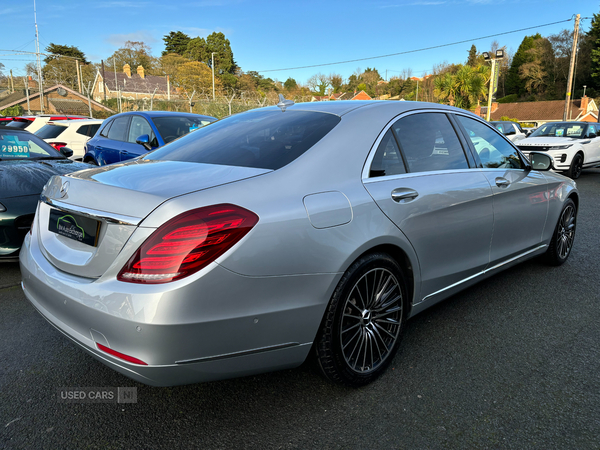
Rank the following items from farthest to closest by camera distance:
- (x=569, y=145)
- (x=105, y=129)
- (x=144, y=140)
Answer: (x=569, y=145) → (x=105, y=129) → (x=144, y=140)

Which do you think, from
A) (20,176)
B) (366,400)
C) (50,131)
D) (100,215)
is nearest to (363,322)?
(366,400)

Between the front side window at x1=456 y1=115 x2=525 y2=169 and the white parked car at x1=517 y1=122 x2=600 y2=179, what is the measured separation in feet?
28.6

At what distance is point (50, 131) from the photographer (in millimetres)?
10812

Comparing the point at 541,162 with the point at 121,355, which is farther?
the point at 541,162

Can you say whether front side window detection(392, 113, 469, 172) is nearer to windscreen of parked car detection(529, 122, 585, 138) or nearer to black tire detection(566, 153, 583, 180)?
black tire detection(566, 153, 583, 180)

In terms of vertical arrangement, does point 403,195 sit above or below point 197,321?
above

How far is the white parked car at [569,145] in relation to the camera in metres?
11.8

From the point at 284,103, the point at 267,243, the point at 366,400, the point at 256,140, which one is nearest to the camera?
the point at 267,243

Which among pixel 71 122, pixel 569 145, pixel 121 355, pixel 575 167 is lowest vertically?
pixel 575 167

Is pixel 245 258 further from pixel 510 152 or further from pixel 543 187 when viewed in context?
pixel 543 187

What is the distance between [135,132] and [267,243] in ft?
20.7

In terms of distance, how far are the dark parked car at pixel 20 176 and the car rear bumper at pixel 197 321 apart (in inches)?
89.3

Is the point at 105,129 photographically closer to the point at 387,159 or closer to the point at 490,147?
the point at 490,147

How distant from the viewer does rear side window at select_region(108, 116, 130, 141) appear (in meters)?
7.60
